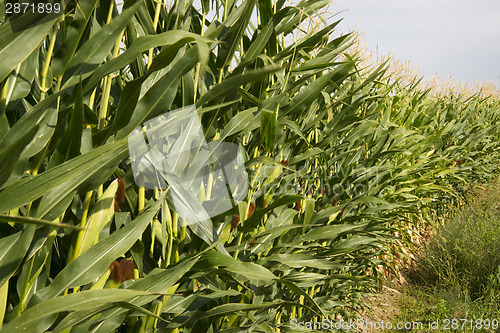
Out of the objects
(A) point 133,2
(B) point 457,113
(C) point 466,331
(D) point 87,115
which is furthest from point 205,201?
(B) point 457,113

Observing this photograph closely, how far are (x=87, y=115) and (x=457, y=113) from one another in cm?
484
